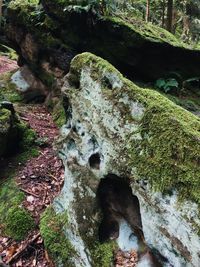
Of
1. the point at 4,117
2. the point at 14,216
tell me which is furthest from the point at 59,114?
the point at 14,216

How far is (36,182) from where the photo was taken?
23.9ft

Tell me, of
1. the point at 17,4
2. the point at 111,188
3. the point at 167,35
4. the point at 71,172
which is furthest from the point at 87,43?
the point at 111,188

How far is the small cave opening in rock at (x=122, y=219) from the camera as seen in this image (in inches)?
173

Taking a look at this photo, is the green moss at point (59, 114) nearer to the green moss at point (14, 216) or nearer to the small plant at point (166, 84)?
the small plant at point (166, 84)

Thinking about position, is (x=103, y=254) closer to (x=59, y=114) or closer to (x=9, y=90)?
(x=59, y=114)

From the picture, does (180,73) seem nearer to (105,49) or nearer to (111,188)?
(105,49)

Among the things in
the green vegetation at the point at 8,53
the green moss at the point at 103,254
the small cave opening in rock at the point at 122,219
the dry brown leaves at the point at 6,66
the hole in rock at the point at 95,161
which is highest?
the hole in rock at the point at 95,161

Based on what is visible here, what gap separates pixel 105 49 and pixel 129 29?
879 millimetres

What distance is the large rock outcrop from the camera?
30.7 feet

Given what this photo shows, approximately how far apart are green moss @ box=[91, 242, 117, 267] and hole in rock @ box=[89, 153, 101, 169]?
110 cm

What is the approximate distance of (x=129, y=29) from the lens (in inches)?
364

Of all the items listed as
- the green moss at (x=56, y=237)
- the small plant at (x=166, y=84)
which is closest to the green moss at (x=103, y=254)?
the green moss at (x=56, y=237)

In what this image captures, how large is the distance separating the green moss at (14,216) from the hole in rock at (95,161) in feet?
6.17

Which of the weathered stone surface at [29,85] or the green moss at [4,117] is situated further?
the weathered stone surface at [29,85]
